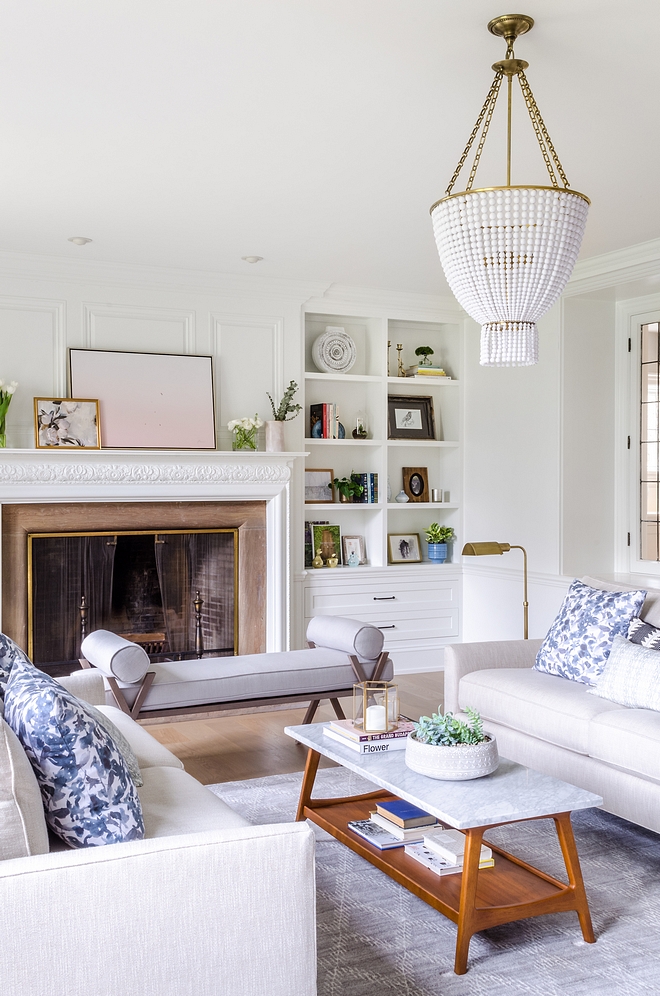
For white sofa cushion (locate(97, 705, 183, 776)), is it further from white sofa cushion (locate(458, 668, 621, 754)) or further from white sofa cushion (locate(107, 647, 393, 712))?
white sofa cushion (locate(458, 668, 621, 754))

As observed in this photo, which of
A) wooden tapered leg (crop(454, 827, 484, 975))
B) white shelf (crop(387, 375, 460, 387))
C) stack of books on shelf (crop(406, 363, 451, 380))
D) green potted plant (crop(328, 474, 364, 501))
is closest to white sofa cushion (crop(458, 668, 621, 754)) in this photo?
wooden tapered leg (crop(454, 827, 484, 975))

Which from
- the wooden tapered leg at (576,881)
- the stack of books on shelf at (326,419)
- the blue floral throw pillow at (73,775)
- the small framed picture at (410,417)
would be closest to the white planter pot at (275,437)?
the stack of books on shelf at (326,419)

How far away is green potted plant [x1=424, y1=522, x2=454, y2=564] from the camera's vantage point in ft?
21.4

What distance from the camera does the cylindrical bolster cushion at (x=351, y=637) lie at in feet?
13.8

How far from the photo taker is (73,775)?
1.87 m

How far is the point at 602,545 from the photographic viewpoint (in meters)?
5.72

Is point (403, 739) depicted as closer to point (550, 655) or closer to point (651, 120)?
point (550, 655)

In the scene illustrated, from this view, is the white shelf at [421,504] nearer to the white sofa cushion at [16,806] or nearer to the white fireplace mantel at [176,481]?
the white fireplace mantel at [176,481]

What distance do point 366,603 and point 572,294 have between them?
2422mm

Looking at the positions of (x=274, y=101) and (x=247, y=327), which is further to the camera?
(x=247, y=327)

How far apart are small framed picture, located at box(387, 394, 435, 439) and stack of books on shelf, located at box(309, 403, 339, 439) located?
500mm

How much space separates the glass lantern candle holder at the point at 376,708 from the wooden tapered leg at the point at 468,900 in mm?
695

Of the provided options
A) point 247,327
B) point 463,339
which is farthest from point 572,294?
point 247,327

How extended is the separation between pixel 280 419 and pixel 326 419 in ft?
1.51
